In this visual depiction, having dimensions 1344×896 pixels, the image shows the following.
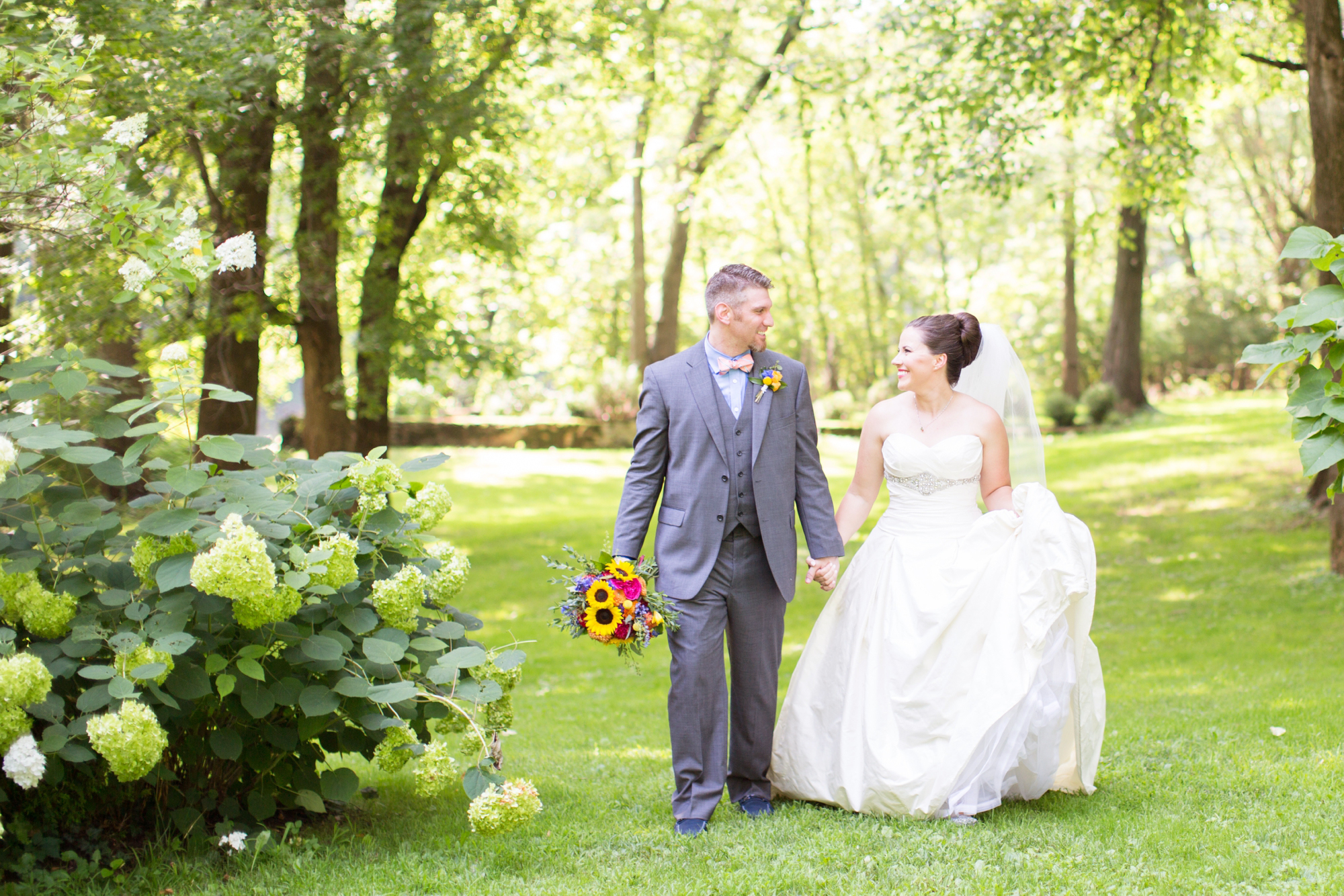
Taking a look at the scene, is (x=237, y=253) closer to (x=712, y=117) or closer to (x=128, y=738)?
(x=128, y=738)

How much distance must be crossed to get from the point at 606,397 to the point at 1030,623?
862 inches

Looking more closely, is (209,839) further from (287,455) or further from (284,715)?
(287,455)

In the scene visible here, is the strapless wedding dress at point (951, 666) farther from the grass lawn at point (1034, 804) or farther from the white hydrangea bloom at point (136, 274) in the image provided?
the white hydrangea bloom at point (136, 274)

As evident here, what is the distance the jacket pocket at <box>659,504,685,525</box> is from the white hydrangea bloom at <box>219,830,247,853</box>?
72.5 inches

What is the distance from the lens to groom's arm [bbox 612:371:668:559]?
4207 millimetres

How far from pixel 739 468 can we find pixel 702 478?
Answer: 0.54 ft

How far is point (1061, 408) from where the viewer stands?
76.1 feet

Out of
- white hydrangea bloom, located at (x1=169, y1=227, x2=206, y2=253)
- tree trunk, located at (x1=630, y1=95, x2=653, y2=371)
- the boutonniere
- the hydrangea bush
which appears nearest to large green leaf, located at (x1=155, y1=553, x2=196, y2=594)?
the hydrangea bush

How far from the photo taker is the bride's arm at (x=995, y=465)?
4.57 m

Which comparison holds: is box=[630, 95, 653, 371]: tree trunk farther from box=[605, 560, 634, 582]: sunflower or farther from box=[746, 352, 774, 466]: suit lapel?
box=[605, 560, 634, 582]: sunflower

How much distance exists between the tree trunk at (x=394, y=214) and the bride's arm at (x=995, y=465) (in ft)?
21.8

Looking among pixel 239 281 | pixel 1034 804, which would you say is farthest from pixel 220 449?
pixel 239 281

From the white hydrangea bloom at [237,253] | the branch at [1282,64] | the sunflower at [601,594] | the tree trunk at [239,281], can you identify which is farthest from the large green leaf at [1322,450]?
the tree trunk at [239,281]

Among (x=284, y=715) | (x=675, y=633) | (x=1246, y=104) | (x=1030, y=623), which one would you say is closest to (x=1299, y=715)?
(x=1030, y=623)
